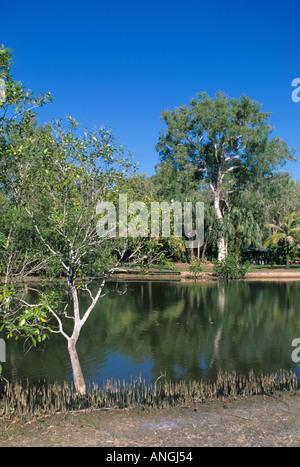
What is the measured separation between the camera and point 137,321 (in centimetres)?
2158

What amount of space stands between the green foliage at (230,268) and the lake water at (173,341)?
10515 mm

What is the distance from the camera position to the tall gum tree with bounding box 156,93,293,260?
144 feet

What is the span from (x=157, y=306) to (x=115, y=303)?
2995 millimetres

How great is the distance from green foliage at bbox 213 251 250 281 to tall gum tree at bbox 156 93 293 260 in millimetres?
2845

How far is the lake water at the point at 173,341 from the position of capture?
1352cm

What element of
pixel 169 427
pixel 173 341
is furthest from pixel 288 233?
pixel 169 427

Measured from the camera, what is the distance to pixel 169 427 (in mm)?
7926

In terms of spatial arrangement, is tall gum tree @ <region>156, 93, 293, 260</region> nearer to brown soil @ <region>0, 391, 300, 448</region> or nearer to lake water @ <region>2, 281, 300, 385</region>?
lake water @ <region>2, 281, 300, 385</region>

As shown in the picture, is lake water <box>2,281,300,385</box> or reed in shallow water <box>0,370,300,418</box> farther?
lake water <box>2,281,300,385</box>

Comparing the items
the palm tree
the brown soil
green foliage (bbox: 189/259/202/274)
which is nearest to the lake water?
the brown soil

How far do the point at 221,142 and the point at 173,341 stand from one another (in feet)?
107

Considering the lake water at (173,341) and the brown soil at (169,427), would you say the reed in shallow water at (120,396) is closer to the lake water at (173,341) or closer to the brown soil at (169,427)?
the brown soil at (169,427)
